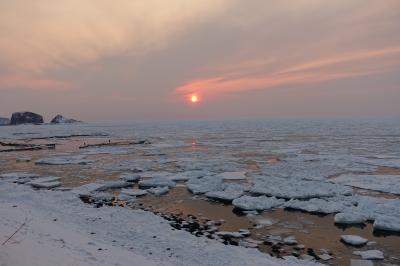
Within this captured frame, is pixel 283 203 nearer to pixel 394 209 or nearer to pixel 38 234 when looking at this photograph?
pixel 394 209

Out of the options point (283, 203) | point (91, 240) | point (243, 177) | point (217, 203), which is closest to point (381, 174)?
point (243, 177)

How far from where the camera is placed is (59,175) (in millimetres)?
18844

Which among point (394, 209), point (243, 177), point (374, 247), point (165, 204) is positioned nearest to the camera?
point (374, 247)

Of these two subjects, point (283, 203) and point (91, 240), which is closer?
point (91, 240)

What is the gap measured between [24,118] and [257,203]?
15492 centimetres

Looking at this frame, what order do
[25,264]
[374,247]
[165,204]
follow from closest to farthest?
[25,264]
[374,247]
[165,204]

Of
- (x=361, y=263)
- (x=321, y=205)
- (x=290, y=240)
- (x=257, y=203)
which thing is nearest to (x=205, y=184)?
(x=257, y=203)

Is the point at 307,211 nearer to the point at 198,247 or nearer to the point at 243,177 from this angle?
the point at 198,247

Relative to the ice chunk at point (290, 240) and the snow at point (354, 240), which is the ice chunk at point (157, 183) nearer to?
the ice chunk at point (290, 240)

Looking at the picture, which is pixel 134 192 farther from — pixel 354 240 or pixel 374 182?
pixel 374 182

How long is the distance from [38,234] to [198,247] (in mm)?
3673

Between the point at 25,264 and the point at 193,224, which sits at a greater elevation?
the point at 25,264

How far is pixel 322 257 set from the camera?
7898 mm

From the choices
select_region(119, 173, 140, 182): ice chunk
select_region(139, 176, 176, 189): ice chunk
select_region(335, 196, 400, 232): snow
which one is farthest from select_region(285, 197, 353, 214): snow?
select_region(119, 173, 140, 182): ice chunk
